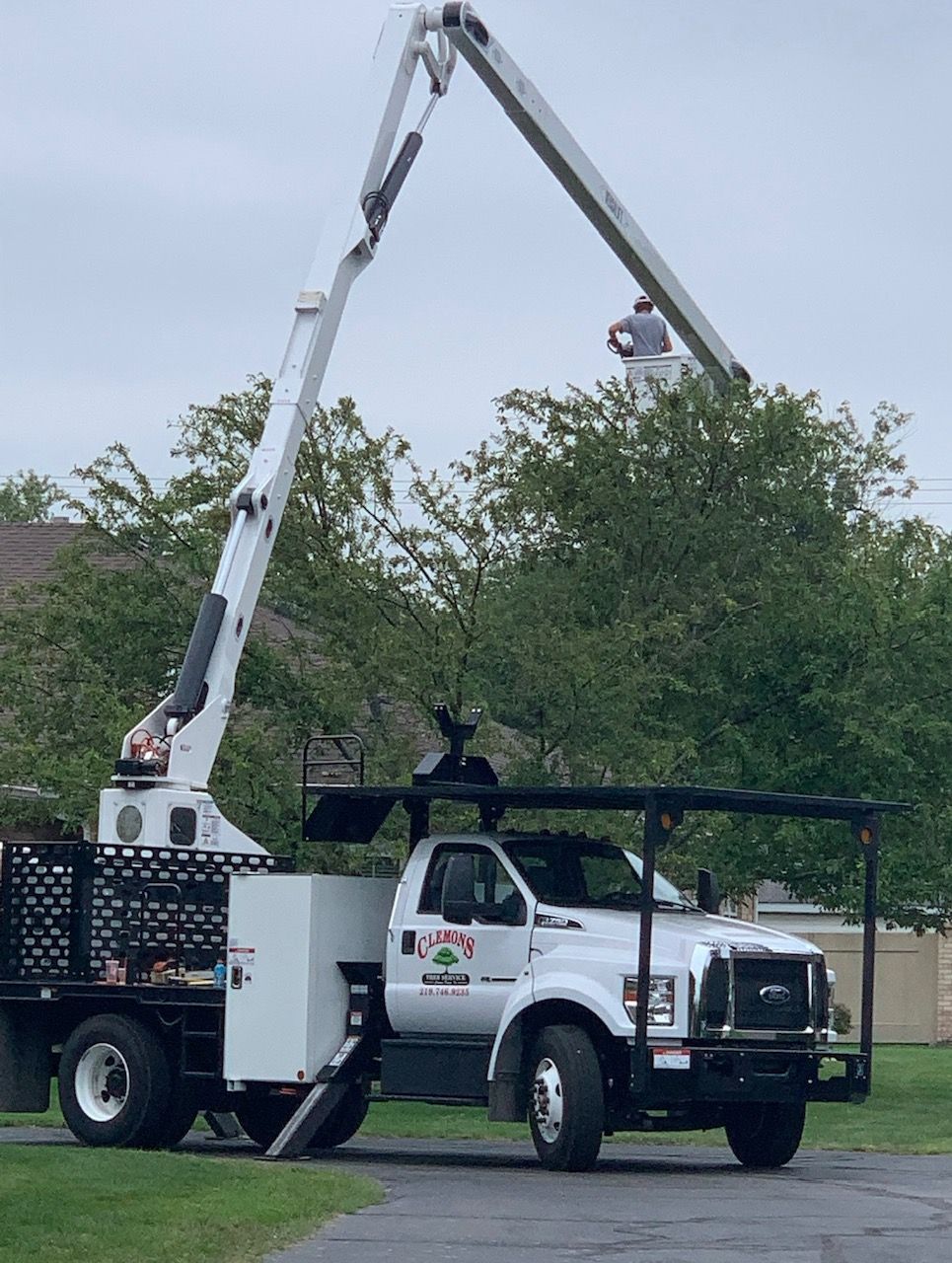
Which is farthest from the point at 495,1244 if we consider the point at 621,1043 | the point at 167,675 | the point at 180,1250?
the point at 167,675

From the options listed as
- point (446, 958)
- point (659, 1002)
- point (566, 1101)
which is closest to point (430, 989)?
point (446, 958)

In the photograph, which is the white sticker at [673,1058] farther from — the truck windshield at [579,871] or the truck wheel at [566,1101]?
the truck windshield at [579,871]

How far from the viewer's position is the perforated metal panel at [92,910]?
16859 millimetres

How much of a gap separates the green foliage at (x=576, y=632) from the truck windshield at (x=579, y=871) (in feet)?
10.5

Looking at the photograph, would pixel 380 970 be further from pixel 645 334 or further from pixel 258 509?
pixel 645 334

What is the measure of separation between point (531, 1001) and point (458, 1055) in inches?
29.9

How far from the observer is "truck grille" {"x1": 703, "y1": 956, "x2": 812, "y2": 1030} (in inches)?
604

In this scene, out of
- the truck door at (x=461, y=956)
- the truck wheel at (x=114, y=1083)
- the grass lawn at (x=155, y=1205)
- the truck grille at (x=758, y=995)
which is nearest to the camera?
the grass lawn at (x=155, y=1205)

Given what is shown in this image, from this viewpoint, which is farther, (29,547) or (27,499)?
(27,499)

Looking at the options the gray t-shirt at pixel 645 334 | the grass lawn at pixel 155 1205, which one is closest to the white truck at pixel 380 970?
the grass lawn at pixel 155 1205

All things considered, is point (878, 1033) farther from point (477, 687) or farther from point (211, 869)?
point (211, 869)

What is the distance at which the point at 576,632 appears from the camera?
20.8 m

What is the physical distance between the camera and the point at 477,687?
20.3 metres

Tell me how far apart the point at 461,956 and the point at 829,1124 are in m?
6.46
